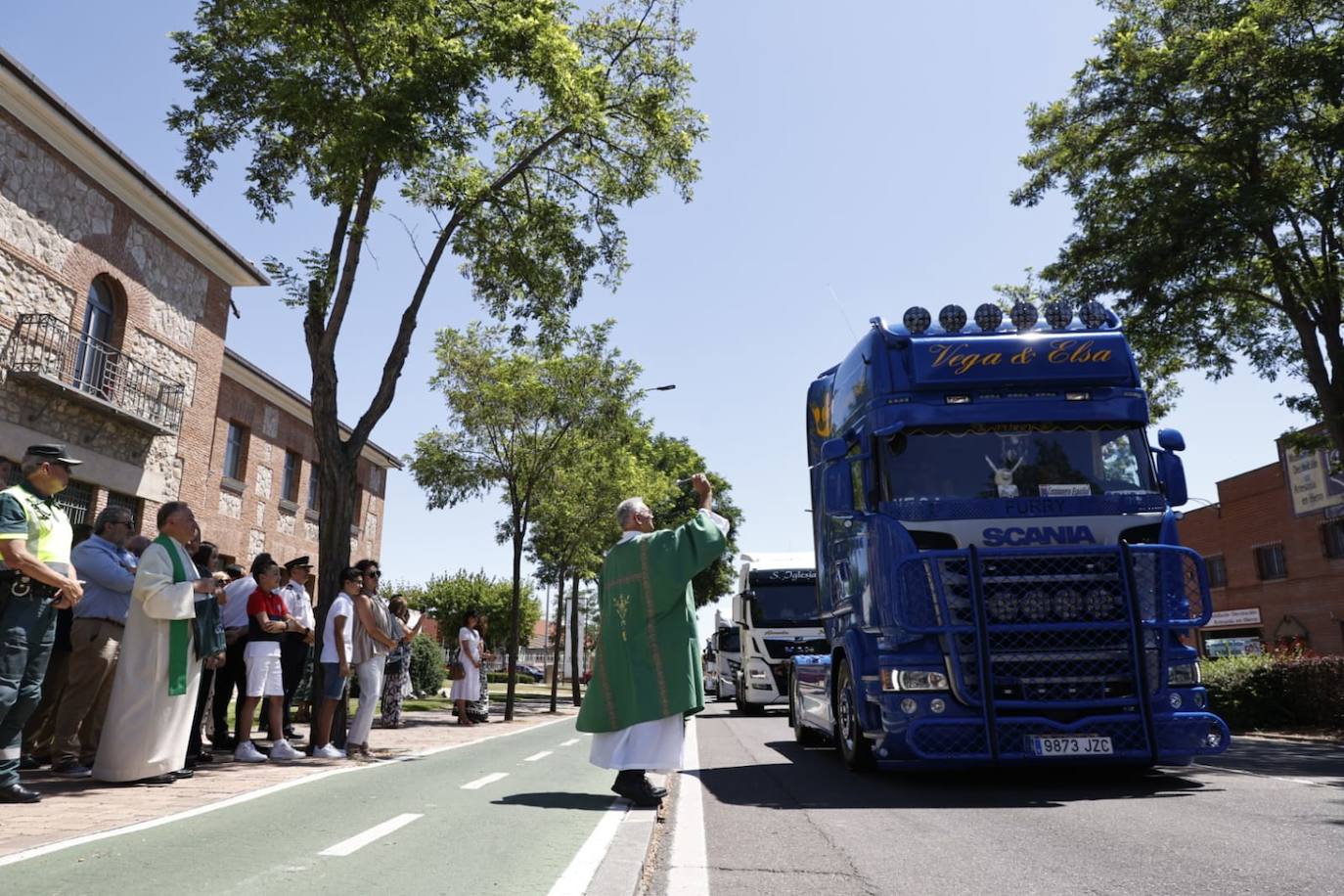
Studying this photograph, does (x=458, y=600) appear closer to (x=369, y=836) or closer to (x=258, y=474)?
(x=258, y=474)

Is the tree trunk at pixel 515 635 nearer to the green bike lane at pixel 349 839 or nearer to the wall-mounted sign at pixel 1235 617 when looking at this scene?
the green bike lane at pixel 349 839

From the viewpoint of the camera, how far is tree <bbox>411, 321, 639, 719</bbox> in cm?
2197

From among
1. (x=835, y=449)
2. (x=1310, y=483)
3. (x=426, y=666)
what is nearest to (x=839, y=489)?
(x=835, y=449)

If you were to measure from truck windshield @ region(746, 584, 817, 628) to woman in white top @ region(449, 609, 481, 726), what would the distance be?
18.6 feet

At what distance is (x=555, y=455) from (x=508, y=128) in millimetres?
10602

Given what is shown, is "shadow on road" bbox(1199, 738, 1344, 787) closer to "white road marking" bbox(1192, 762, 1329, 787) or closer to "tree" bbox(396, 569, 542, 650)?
"white road marking" bbox(1192, 762, 1329, 787)

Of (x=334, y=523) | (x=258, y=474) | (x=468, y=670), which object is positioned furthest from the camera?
(x=258, y=474)

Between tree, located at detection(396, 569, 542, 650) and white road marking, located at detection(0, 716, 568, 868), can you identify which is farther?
tree, located at detection(396, 569, 542, 650)

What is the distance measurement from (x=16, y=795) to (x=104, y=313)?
13.2 metres

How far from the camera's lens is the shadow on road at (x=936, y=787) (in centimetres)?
670

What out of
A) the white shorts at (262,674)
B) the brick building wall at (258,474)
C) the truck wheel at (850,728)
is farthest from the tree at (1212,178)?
the brick building wall at (258,474)

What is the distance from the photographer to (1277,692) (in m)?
14.8

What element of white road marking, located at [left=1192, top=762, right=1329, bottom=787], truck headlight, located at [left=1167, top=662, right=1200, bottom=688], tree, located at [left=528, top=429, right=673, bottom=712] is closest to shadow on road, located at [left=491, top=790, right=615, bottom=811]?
truck headlight, located at [left=1167, top=662, right=1200, bottom=688]

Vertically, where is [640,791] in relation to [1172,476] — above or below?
below
